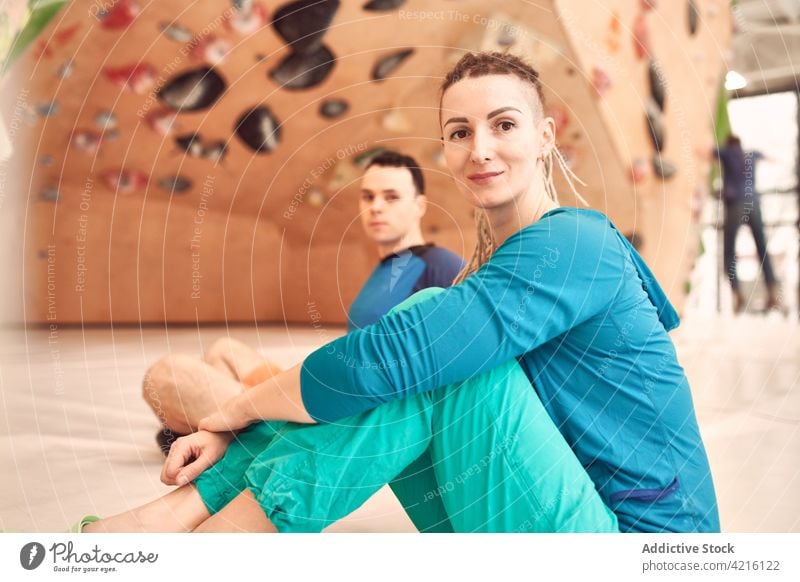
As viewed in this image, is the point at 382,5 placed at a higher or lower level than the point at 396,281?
higher

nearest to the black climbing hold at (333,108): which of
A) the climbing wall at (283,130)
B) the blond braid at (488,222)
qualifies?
the climbing wall at (283,130)

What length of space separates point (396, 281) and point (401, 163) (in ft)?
0.37

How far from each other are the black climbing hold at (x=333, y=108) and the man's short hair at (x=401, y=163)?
8 cm

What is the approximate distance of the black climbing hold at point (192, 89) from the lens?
2.71ft

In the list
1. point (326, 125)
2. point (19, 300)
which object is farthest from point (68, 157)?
point (326, 125)

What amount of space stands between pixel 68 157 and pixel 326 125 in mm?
327

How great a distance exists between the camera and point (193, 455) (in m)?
0.55

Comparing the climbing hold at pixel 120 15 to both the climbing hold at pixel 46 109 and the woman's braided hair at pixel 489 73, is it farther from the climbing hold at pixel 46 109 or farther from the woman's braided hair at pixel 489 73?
the woman's braided hair at pixel 489 73

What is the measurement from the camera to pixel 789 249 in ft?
2.48

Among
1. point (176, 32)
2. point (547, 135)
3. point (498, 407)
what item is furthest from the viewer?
point (176, 32)

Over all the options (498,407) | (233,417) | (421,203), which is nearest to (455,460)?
(498,407)

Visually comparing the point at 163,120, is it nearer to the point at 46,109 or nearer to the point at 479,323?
the point at 46,109

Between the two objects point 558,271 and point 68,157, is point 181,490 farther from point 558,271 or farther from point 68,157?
point 68,157
